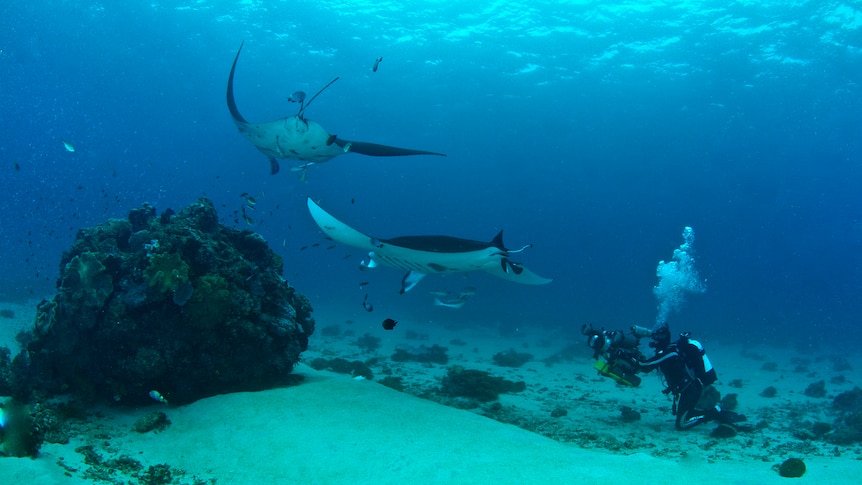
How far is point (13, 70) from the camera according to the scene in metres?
51.8

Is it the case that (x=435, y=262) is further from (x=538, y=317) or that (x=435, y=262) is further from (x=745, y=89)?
(x=745, y=89)

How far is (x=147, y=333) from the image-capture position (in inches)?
235

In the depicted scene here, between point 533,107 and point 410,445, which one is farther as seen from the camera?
point 533,107

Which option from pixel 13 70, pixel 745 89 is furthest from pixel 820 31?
pixel 13 70

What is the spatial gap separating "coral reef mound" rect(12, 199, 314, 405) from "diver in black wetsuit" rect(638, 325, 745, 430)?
6971 mm

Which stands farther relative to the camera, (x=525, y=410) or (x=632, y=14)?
(x=632, y=14)

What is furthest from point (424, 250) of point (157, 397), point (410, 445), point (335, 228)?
point (157, 397)

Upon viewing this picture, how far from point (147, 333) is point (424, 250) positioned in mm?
3984

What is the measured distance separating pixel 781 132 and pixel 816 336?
18226 millimetres

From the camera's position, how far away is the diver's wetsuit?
816cm

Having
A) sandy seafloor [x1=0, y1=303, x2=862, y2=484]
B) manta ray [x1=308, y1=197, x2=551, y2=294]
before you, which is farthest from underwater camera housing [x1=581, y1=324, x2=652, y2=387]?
manta ray [x1=308, y1=197, x2=551, y2=294]

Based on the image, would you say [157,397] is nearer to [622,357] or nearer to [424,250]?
[424,250]

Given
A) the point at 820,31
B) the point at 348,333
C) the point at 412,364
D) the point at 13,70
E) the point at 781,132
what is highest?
the point at 781,132

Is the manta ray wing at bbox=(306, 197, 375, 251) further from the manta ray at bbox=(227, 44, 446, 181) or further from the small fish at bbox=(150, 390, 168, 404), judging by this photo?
the small fish at bbox=(150, 390, 168, 404)
